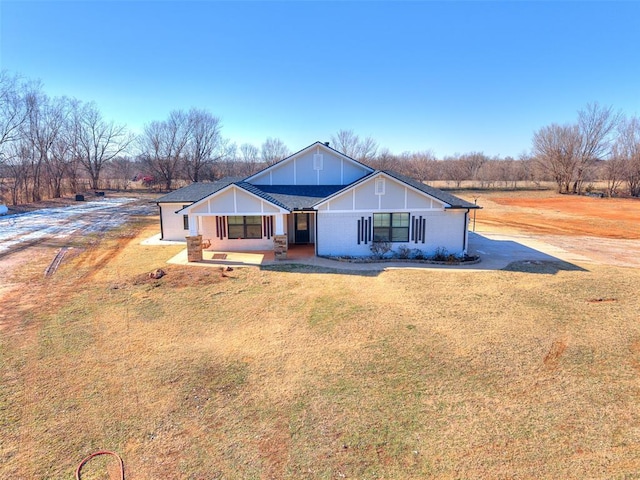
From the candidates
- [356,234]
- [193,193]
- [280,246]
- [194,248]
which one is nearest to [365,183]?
[356,234]

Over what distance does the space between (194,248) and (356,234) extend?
6.74 meters

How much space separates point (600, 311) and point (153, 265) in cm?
1461

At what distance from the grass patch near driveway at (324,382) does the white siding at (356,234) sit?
458cm

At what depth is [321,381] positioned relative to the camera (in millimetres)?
6668

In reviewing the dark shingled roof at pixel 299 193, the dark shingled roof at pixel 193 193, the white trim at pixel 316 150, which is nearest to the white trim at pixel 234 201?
the dark shingled roof at pixel 299 193

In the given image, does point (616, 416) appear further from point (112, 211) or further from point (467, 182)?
point (467, 182)

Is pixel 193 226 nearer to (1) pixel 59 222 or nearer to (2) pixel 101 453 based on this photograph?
(2) pixel 101 453

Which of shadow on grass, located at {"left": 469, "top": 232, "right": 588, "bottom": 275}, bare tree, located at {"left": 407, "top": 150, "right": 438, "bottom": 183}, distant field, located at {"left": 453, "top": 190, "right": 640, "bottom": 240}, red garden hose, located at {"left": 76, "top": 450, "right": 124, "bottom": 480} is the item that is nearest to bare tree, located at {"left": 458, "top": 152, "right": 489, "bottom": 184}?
bare tree, located at {"left": 407, "top": 150, "right": 438, "bottom": 183}

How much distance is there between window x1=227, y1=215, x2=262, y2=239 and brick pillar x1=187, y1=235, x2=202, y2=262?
239 cm

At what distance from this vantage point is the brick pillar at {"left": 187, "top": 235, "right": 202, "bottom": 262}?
14699 millimetres

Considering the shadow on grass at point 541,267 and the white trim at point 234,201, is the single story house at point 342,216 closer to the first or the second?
the white trim at point 234,201

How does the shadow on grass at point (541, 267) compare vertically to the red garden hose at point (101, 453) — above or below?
above

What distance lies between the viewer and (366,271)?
13852mm

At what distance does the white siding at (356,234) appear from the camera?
16016 millimetres
